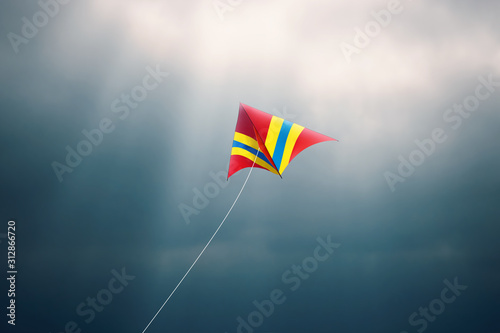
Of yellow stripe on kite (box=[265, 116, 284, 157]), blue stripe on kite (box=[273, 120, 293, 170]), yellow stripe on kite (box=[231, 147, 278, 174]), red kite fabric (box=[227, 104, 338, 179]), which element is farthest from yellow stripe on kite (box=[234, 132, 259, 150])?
blue stripe on kite (box=[273, 120, 293, 170])

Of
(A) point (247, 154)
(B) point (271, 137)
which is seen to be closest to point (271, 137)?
(B) point (271, 137)

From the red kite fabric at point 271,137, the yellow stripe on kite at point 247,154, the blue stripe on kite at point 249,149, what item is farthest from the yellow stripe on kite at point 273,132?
the yellow stripe on kite at point 247,154

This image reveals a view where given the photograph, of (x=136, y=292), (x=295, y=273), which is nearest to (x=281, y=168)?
(x=136, y=292)

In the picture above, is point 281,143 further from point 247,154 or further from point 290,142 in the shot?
point 247,154

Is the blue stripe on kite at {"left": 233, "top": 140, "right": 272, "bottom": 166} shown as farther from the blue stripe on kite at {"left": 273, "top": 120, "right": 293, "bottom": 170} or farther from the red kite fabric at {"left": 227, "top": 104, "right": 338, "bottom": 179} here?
the blue stripe on kite at {"left": 273, "top": 120, "right": 293, "bottom": 170}

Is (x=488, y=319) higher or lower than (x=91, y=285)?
lower

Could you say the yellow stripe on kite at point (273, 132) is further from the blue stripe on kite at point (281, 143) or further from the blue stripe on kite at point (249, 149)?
the blue stripe on kite at point (249, 149)

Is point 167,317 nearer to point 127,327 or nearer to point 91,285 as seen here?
point 127,327
